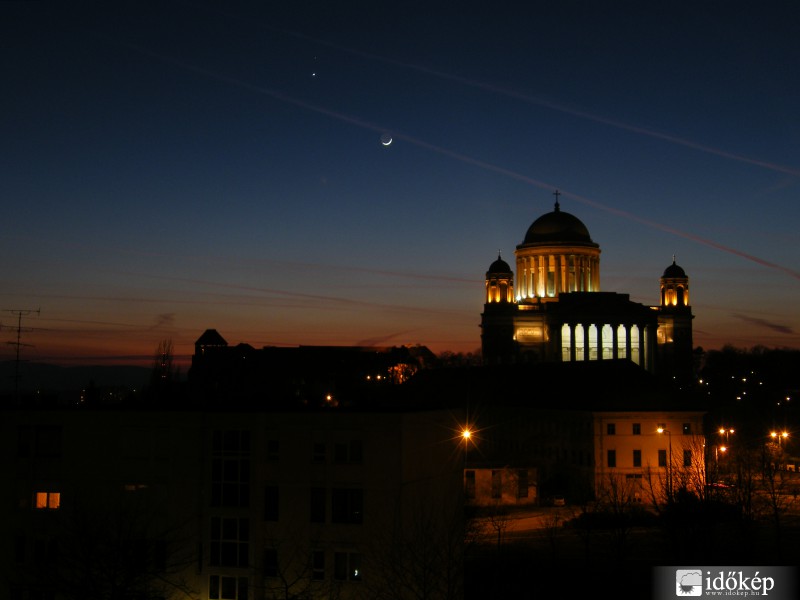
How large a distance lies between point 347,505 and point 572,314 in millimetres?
140147

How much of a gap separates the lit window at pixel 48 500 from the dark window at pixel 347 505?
7.55m

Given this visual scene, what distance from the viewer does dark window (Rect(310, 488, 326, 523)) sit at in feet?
101

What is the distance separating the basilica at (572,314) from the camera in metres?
169

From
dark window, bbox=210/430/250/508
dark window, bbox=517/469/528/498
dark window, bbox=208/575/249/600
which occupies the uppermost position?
dark window, bbox=210/430/250/508

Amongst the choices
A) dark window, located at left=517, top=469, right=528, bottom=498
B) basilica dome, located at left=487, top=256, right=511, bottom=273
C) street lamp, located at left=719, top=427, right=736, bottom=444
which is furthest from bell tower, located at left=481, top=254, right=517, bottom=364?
dark window, located at left=517, top=469, right=528, bottom=498

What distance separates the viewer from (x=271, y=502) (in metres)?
31.0

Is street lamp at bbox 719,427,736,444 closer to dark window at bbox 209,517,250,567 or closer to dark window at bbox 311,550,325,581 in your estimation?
dark window at bbox 311,550,325,581

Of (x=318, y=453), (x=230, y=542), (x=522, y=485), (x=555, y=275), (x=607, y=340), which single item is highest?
(x=555, y=275)

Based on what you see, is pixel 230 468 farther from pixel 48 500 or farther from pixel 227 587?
pixel 48 500

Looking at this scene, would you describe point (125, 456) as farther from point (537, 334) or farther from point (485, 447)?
point (537, 334)

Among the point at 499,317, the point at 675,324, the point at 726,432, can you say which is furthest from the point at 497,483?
the point at 675,324

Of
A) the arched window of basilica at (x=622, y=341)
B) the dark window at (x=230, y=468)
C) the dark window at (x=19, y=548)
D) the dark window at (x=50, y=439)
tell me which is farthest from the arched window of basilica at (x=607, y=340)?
the dark window at (x=19, y=548)

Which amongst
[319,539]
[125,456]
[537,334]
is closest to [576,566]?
[319,539]

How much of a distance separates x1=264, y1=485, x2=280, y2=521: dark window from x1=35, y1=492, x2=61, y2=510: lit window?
18.7 ft
